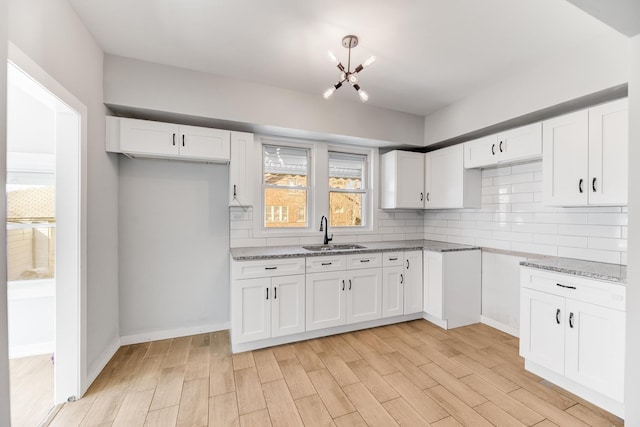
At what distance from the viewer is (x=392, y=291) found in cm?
322

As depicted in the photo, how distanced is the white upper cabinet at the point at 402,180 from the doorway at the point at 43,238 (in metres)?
3.24

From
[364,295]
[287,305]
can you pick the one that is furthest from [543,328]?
[287,305]

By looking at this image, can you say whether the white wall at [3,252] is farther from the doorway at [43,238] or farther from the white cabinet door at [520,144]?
the white cabinet door at [520,144]

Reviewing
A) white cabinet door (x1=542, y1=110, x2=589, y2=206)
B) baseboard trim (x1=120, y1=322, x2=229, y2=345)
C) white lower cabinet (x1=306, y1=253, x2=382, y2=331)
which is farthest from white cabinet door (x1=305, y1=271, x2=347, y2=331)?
white cabinet door (x1=542, y1=110, x2=589, y2=206)

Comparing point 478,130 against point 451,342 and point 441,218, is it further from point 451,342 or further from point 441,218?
point 451,342

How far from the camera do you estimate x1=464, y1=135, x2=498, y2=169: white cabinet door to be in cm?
293

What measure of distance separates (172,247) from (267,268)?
1130 millimetres

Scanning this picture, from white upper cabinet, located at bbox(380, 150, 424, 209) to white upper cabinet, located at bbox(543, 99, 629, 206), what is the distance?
58.5 inches

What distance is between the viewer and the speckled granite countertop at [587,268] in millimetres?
Result: 1822

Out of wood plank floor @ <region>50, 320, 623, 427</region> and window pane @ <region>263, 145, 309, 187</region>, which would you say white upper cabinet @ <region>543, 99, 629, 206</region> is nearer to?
wood plank floor @ <region>50, 320, 623, 427</region>

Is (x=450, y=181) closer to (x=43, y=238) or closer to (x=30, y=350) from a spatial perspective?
(x=43, y=238)

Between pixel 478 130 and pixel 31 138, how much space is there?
183 inches

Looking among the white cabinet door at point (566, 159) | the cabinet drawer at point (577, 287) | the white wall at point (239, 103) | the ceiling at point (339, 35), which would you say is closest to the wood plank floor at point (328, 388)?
the cabinet drawer at point (577, 287)

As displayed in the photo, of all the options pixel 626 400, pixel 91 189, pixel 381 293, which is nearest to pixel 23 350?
pixel 91 189
